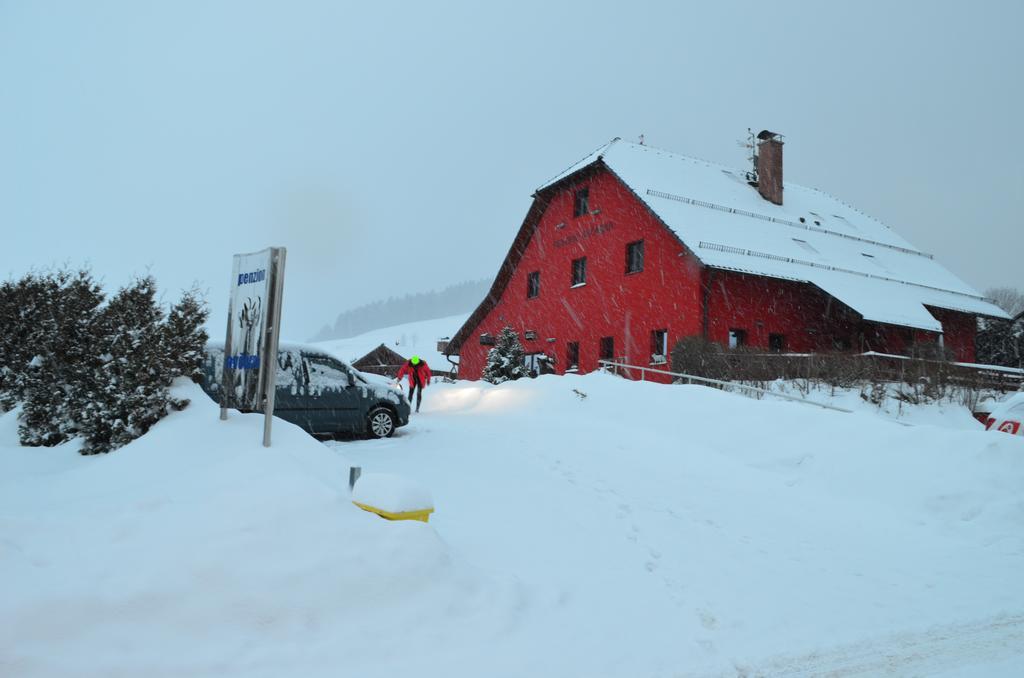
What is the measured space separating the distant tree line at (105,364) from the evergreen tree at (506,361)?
613 inches

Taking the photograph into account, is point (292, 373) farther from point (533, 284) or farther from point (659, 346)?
point (533, 284)

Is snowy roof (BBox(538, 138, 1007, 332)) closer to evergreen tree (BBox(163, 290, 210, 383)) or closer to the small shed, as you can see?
evergreen tree (BBox(163, 290, 210, 383))

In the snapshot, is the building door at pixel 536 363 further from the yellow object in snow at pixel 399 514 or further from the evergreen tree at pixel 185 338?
the yellow object in snow at pixel 399 514

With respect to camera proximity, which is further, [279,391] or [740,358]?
[740,358]

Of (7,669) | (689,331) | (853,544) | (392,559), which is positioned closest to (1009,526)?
(853,544)

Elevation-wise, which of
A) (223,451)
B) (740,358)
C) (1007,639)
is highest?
(740,358)

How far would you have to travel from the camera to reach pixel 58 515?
13.1 feet

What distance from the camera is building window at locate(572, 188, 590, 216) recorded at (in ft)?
82.1

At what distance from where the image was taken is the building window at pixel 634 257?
22.5 m

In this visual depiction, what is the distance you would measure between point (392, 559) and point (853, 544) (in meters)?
4.24

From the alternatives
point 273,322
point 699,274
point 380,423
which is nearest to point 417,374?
point 380,423

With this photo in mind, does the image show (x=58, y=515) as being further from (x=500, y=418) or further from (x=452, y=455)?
(x=500, y=418)

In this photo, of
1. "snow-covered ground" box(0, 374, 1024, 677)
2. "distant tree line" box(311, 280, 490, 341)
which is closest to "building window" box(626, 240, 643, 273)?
"snow-covered ground" box(0, 374, 1024, 677)

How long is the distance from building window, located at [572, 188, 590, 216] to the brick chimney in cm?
733
